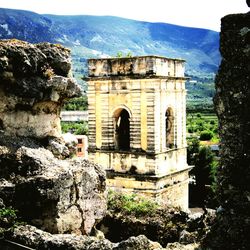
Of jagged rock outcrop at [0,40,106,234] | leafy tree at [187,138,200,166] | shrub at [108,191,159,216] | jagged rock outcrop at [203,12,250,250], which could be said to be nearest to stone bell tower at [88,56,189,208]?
leafy tree at [187,138,200,166]

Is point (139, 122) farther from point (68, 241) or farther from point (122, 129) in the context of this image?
point (68, 241)

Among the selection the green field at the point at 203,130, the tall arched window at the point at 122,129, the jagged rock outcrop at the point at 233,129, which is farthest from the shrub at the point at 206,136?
the jagged rock outcrop at the point at 233,129

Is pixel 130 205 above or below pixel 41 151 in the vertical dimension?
below

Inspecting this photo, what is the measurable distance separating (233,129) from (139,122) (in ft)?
54.4

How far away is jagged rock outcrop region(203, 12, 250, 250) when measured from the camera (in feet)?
15.1

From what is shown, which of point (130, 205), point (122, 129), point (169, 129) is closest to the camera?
point (130, 205)

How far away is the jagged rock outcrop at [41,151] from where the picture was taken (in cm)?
689

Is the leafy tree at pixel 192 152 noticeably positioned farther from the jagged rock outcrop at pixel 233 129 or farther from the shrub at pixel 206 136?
the jagged rock outcrop at pixel 233 129

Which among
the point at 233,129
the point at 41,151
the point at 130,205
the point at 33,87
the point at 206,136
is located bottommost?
the point at 206,136

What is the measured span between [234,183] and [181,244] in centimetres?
168

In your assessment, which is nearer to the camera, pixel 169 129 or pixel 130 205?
pixel 130 205

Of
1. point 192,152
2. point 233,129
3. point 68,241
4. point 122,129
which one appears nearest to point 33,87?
point 68,241

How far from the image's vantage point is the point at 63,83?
7762 millimetres

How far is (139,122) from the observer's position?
21.3 m
